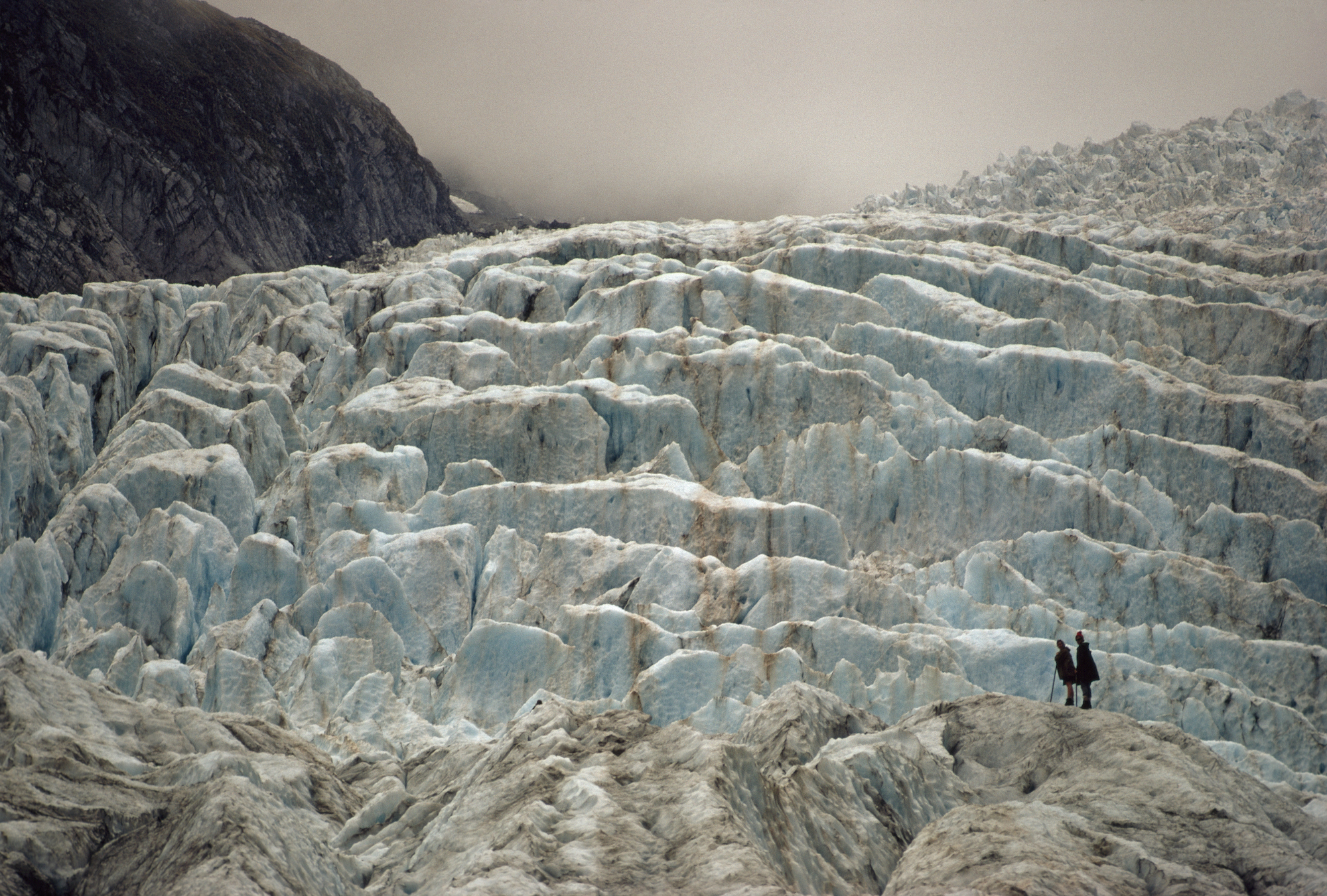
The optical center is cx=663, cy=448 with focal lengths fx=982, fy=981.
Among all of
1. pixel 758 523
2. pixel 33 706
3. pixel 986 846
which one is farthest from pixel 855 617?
pixel 33 706

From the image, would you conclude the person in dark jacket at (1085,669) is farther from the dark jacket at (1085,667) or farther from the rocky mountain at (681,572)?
the rocky mountain at (681,572)

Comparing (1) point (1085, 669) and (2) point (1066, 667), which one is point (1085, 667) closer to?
(1) point (1085, 669)

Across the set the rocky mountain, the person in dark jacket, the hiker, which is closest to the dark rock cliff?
the rocky mountain

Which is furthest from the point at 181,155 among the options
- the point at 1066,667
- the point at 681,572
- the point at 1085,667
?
the point at 1085,667

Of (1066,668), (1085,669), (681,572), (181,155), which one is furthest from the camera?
(181,155)

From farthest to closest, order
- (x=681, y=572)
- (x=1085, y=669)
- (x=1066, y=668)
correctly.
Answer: (x=681, y=572)
(x=1066, y=668)
(x=1085, y=669)

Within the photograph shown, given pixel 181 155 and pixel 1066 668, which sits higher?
pixel 181 155
